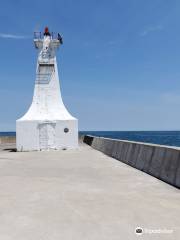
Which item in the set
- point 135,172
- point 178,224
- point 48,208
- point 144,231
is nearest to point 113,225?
point 144,231

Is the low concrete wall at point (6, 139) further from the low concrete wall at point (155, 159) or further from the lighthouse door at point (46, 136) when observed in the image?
the low concrete wall at point (155, 159)

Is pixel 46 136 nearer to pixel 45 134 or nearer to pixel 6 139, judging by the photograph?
pixel 45 134

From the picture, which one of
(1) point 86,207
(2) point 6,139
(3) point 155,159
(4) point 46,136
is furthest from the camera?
(2) point 6,139

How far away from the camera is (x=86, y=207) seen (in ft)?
22.0

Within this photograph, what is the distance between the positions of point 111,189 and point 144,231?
3673 mm

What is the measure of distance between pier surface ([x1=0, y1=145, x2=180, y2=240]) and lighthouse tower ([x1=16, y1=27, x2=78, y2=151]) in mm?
15480

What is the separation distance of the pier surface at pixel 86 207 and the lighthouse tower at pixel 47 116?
1548 cm

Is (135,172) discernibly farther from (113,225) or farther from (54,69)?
(54,69)

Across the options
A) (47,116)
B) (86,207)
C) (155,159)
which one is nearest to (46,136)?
(47,116)

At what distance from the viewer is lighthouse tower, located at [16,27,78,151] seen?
86.2 feet

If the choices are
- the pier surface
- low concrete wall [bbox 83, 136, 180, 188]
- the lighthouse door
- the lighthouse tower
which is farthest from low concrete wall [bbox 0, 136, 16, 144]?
the pier surface

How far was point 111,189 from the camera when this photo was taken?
880 cm

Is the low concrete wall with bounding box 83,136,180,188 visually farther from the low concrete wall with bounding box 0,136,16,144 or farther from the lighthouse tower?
the low concrete wall with bounding box 0,136,16,144

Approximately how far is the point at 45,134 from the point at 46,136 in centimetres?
19
